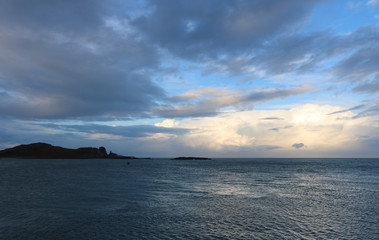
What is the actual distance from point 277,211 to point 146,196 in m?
18.9

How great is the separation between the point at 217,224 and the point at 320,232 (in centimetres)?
849

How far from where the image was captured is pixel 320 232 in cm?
1959

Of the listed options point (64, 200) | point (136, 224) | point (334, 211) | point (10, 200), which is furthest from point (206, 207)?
point (10, 200)

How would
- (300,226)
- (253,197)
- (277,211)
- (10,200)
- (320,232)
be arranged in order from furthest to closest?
(253,197)
(10,200)
(277,211)
(300,226)
(320,232)

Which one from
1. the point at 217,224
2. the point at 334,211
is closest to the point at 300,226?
the point at 217,224

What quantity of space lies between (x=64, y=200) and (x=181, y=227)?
1981cm

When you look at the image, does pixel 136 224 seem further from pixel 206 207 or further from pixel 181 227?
pixel 206 207

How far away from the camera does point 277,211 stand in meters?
26.6

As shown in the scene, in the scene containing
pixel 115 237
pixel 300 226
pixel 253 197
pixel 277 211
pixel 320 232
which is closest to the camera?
pixel 115 237

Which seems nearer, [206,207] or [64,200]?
[206,207]

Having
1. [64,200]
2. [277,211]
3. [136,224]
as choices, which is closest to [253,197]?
[277,211]

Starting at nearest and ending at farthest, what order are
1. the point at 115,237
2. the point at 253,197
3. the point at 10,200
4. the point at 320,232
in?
the point at 115,237
the point at 320,232
the point at 10,200
the point at 253,197

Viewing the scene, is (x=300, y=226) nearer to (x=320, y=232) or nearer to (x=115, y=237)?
(x=320, y=232)


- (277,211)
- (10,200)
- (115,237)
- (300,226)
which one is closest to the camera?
(115,237)
